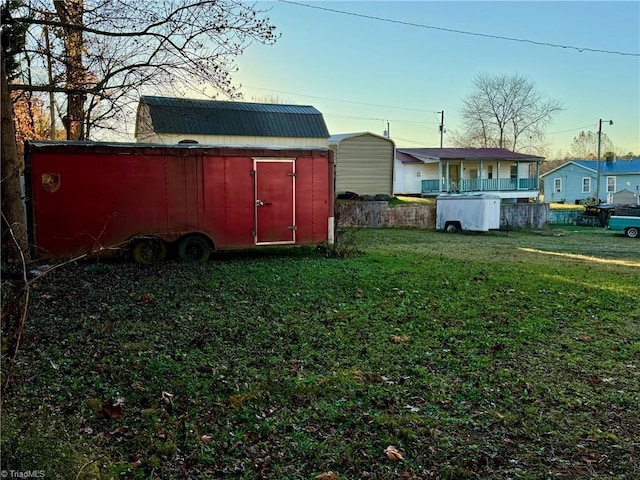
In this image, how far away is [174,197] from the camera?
955cm

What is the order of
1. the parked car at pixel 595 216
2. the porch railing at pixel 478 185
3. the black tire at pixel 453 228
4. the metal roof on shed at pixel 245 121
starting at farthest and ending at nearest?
the porch railing at pixel 478 185, the parked car at pixel 595 216, the black tire at pixel 453 228, the metal roof on shed at pixel 245 121

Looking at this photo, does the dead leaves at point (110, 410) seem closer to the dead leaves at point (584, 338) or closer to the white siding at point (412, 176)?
the dead leaves at point (584, 338)

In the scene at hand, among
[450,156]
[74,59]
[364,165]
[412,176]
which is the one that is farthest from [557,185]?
[74,59]

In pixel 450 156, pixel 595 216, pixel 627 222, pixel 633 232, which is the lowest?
pixel 633 232

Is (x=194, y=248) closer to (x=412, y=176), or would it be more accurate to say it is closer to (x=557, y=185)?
(x=412, y=176)

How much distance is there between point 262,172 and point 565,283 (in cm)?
586

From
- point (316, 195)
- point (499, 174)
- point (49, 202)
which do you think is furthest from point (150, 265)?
point (499, 174)

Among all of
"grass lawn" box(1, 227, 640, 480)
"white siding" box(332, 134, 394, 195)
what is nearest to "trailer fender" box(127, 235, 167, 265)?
"grass lawn" box(1, 227, 640, 480)

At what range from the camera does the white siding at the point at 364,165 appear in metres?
24.9

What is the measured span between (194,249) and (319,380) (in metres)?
6.18

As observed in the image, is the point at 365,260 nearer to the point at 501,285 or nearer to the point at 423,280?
the point at 423,280

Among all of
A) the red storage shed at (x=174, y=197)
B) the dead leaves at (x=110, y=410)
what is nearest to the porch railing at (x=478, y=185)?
the red storage shed at (x=174, y=197)

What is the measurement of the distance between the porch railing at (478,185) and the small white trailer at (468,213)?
9.94m

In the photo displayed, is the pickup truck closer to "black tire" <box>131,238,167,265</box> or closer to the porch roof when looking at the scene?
the porch roof
